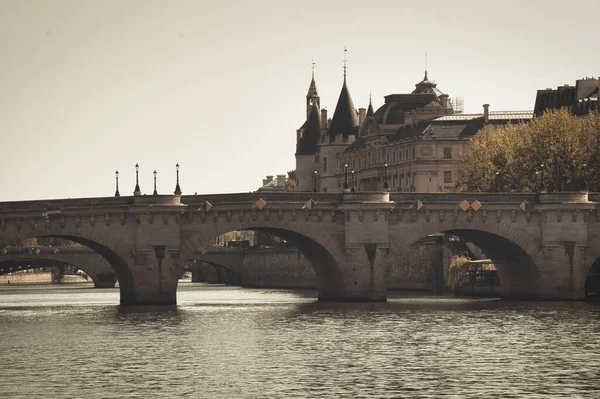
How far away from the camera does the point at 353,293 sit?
112500 mm

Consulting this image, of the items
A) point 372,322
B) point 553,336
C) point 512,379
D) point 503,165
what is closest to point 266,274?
point 503,165

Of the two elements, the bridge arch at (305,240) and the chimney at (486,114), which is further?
the chimney at (486,114)

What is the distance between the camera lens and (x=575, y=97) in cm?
16238

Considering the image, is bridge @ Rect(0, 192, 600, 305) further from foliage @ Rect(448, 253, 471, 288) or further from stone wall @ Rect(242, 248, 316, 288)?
stone wall @ Rect(242, 248, 316, 288)

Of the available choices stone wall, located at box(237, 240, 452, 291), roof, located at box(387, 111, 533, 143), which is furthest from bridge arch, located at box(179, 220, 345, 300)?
roof, located at box(387, 111, 533, 143)

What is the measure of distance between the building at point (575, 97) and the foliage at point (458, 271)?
89.7ft

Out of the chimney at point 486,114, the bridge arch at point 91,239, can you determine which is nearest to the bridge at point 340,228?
the bridge arch at point 91,239

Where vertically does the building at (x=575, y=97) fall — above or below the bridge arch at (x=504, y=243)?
above

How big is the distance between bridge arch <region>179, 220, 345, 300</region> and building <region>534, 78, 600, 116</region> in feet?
158

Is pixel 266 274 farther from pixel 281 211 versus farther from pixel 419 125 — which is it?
pixel 281 211

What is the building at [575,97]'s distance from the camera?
15838 cm

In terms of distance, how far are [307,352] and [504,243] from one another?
44817mm

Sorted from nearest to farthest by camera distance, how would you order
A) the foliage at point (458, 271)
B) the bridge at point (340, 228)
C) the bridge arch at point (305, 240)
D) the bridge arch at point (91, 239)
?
the bridge arch at point (91, 239), the bridge at point (340, 228), the bridge arch at point (305, 240), the foliage at point (458, 271)

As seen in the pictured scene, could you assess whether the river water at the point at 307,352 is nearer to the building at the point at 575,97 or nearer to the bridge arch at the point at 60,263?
the bridge arch at the point at 60,263
